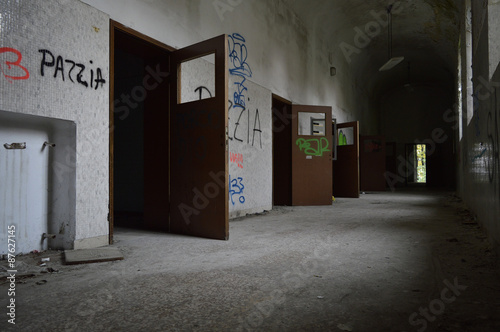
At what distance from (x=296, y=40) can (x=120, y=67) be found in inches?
141

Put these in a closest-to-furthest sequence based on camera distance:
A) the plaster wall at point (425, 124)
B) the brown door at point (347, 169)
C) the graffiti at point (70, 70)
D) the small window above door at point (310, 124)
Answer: the graffiti at point (70, 70)
the small window above door at point (310, 124)
the brown door at point (347, 169)
the plaster wall at point (425, 124)

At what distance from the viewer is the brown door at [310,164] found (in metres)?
Result: 7.11

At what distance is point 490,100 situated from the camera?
279cm

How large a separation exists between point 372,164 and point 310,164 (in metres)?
5.47

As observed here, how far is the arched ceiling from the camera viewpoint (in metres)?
7.85

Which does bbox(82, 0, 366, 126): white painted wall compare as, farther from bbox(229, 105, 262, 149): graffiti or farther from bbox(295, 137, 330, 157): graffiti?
bbox(295, 137, 330, 157): graffiti

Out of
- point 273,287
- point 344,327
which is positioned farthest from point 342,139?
point 344,327

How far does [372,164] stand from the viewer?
11836 millimetres

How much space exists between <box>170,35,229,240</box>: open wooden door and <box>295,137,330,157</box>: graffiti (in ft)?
11.6

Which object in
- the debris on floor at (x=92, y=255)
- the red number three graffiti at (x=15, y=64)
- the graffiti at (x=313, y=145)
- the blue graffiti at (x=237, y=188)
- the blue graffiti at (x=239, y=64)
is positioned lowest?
the debris on floor at (x=92, y=255)

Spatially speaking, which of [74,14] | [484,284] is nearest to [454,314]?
[484,284]

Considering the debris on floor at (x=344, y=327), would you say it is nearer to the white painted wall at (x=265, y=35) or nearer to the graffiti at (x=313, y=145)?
the white painted wall at (x=265, y=35)

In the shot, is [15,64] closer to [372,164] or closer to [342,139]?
[342,139]

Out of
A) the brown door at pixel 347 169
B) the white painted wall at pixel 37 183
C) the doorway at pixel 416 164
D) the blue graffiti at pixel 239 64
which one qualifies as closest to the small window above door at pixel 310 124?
the brown door at pixel 347 169
